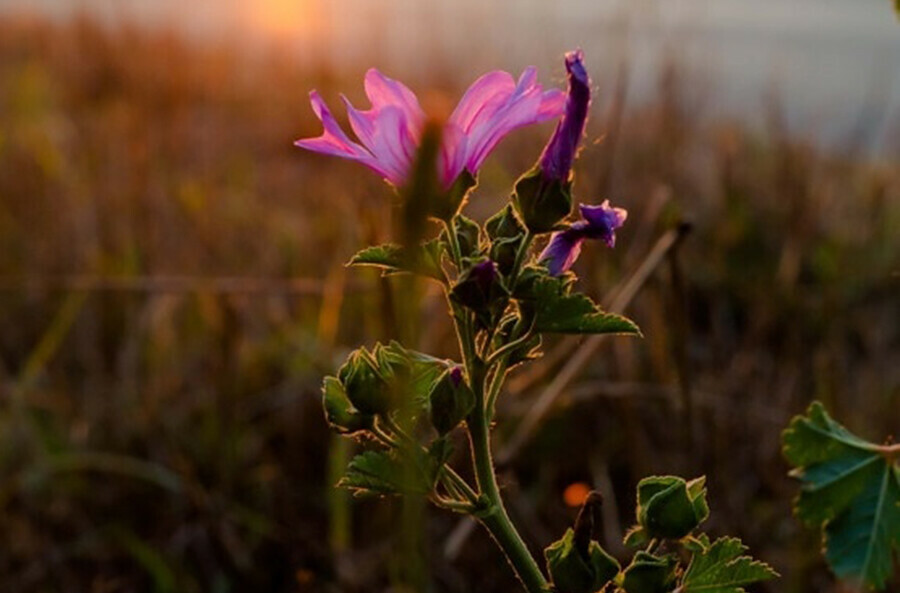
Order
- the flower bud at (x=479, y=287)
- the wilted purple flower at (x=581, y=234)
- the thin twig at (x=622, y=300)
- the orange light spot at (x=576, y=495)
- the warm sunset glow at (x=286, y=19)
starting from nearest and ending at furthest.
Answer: the flower bud at (x=479, y=287) < the wilted purple flower at (x=581, y=234) < the thin twig at (x=622, y=300) < the orange light spot at (x=576, y=495) < the warm sunset glow at (x=286, y=19)

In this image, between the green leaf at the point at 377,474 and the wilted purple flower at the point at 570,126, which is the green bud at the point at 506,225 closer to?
the wilted purple flower at the point at 570,126

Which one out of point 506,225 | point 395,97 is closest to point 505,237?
point 506,225

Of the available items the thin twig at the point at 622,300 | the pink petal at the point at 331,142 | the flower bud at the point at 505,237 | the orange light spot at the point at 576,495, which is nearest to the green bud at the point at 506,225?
the flower bud at the point at 505,237

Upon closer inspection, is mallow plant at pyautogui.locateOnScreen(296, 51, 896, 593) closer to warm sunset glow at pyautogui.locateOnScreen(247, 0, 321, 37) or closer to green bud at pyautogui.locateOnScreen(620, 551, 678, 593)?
green bud at pyautogui.locateOnScreen(620, 551, 678, 593)

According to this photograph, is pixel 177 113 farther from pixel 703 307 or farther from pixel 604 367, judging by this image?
pixel 604 367

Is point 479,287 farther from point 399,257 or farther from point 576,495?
point 576,495

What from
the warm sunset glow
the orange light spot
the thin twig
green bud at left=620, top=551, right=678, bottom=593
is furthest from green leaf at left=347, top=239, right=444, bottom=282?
the warm sunset glow

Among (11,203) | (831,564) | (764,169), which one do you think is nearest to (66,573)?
(831,564)
